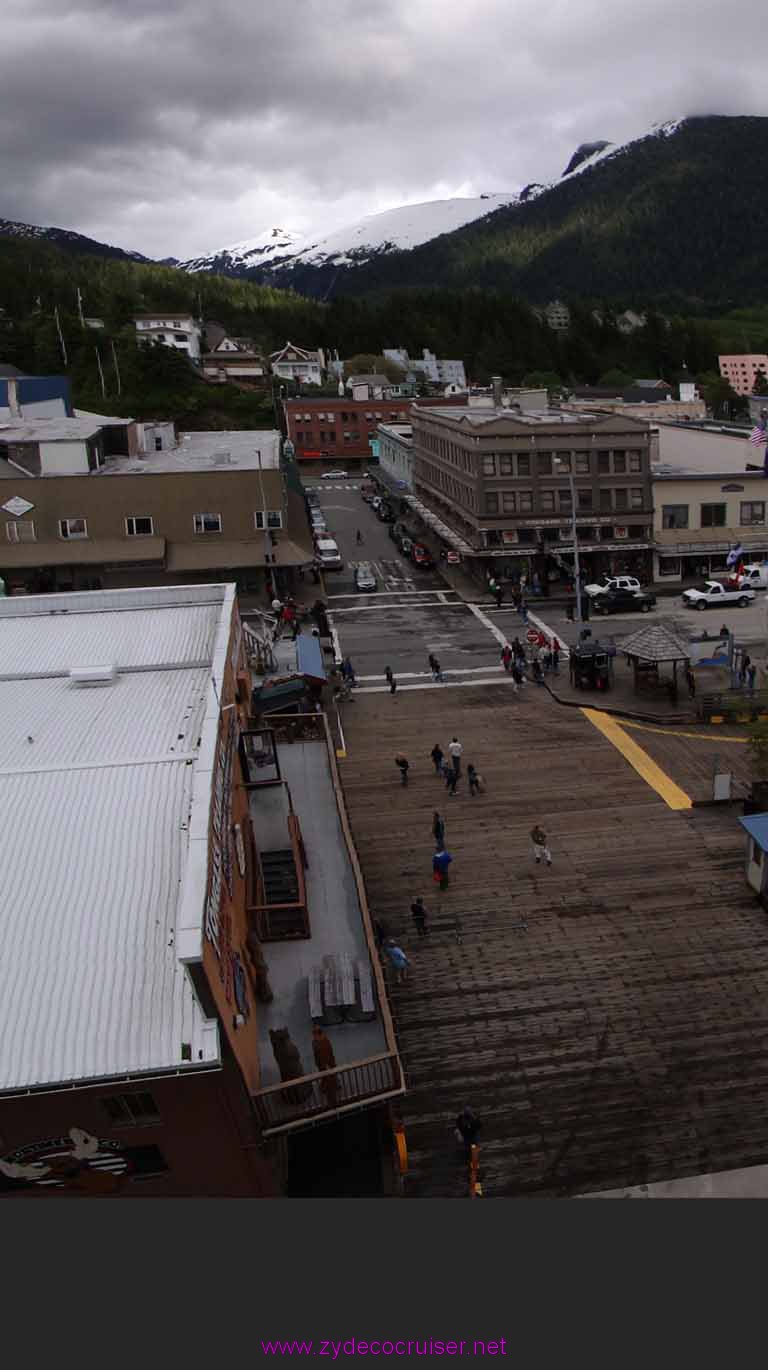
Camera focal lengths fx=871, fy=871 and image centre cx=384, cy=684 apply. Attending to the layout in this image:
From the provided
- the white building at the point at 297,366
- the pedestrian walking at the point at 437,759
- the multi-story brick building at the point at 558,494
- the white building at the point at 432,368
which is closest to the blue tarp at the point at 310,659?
the pedestrian walking at the point at 437,759

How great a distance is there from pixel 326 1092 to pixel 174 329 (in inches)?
5639

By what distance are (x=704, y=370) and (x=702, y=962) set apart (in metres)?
163

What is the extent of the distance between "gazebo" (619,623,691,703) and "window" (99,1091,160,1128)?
78.4 ft

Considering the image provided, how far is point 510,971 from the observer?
17234 mm

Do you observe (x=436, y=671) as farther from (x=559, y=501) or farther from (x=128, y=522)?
(x=128, y=522)

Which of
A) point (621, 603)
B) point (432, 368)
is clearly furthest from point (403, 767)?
point (432, 368)

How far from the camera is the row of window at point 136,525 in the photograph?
144 ft

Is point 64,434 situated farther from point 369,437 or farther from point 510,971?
point 369,437

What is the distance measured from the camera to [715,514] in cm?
4919

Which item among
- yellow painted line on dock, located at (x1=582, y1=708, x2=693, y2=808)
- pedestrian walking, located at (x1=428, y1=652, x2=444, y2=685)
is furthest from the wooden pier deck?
pedestrian walking, located at (x1=428, y1=652, x2=444, y2=685)

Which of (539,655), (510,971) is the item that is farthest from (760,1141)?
(539,655)

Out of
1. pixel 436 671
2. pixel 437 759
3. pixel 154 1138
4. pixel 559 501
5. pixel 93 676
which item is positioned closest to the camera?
pixel 154 1138

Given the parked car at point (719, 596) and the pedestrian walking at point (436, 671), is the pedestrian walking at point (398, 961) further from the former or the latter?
the parked car at point (719, 596)

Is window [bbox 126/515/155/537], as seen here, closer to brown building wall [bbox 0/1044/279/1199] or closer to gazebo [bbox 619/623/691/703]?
gazebo [bbox 619/623/691/703]
